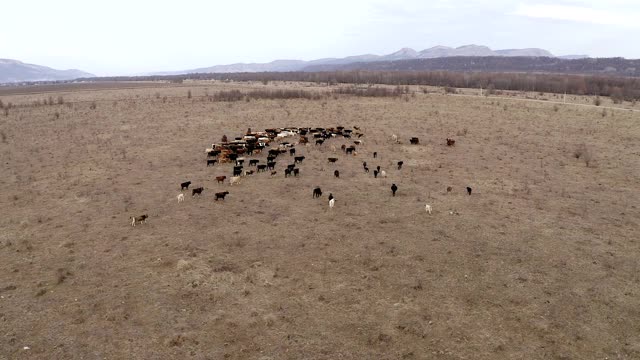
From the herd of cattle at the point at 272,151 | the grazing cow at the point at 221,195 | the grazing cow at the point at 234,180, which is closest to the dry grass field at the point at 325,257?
the grazing cow at the point at 221,195

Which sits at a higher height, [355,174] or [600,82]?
[600,82]

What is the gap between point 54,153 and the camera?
31.0m

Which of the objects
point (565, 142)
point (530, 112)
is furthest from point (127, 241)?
point (530, 112)

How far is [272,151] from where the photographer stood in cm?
2948

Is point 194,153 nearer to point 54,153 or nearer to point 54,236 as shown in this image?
point 54,153

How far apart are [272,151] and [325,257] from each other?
15.1 metres

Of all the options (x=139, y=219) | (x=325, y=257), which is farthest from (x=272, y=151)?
(x=325, y=257)

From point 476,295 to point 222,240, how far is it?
9795mm

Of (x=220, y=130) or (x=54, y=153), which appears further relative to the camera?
(x=220, y=130)

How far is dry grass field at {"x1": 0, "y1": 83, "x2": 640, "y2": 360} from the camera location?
11391 mm

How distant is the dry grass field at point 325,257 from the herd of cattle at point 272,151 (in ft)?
2.08

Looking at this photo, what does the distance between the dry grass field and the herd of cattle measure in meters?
0.63

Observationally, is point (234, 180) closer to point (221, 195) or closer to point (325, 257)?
point (221, 195)

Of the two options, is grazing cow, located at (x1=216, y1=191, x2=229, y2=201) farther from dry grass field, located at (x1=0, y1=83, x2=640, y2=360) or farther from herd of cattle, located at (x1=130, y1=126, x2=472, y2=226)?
dry grass field, located at (x1=0, y1=83, x2=640, y2=360)
